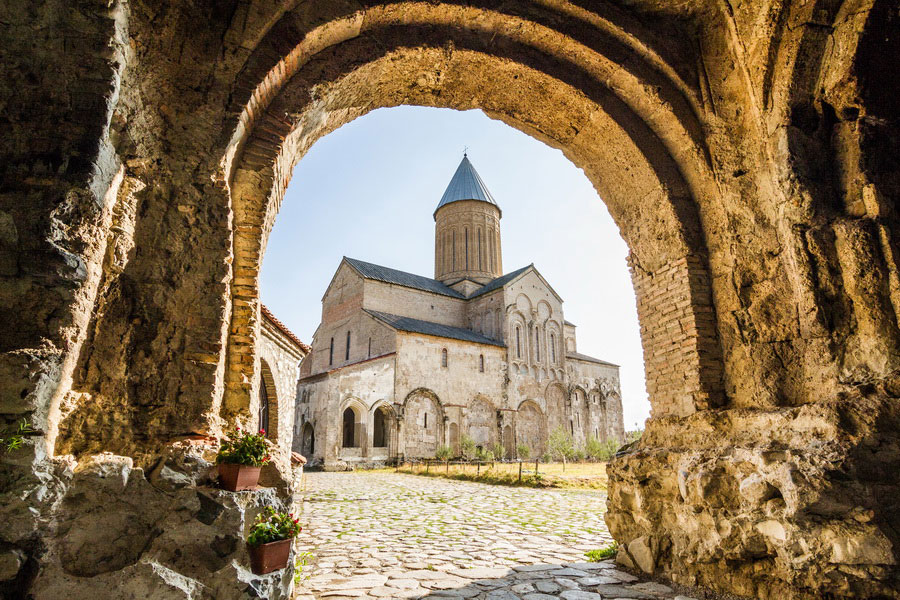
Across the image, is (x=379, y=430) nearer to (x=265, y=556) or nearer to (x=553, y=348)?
(x=553, y=348)

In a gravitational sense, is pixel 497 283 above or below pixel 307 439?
above

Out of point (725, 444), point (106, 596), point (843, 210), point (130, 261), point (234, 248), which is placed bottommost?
point (106, 596)

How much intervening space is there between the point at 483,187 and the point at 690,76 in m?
28.6

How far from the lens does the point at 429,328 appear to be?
25031 mm

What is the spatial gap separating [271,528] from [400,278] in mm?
25078

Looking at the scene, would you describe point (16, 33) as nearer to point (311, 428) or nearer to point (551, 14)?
point (551, 14)

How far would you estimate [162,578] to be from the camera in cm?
245

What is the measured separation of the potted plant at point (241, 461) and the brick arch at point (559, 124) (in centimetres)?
136

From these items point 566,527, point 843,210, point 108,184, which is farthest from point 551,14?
point 566,527

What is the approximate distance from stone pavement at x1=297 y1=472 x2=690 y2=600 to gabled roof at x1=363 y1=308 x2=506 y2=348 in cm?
1408

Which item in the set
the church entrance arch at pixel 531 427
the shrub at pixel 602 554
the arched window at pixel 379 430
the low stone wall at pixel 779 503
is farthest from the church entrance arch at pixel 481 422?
the low stone wall at pixel 779 503

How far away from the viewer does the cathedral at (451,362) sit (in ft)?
70.1

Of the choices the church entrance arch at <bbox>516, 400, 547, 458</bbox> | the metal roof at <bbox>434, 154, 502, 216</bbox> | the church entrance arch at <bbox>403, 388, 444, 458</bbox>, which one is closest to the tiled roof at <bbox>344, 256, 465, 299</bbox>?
the metal roof at <bbox>434, 154, 502, 216</bbox>

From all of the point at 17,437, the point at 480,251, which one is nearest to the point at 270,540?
the point at 17,437
